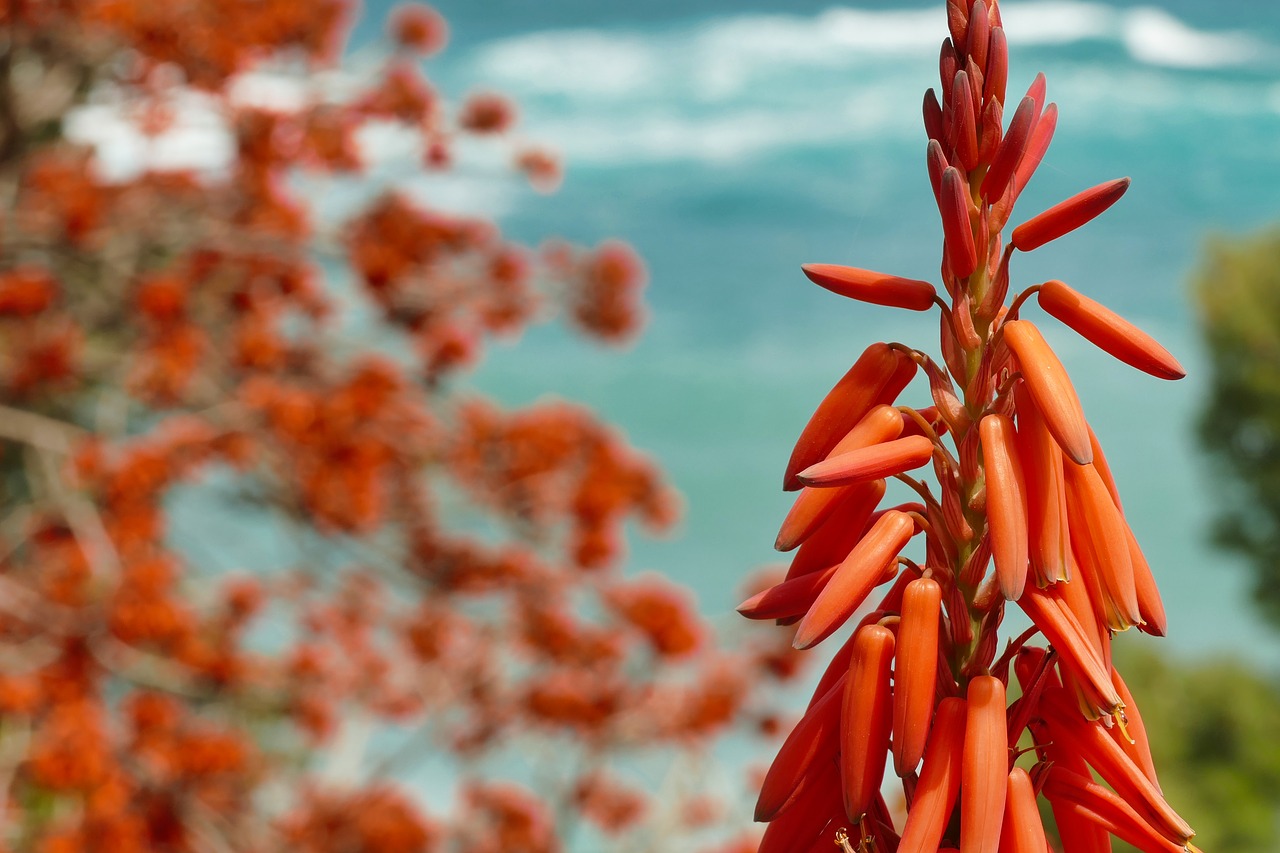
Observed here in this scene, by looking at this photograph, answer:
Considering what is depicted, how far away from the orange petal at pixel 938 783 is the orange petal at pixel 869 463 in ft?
0.66

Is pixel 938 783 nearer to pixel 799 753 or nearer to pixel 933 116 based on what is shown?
pixel 799 753

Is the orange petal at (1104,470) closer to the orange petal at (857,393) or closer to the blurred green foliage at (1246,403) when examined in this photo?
the orange petal at (857,393)

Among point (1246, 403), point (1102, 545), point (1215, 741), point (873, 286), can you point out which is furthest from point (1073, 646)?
point (1246, 403)

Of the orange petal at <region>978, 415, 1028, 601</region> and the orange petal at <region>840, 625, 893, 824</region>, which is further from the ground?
the orange petal at <region>978, 415, 1028, 601</region>

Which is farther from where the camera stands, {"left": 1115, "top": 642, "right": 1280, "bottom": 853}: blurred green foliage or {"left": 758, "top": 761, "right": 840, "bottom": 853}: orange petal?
{"left": 1115, "top": 642, "right": 1280, "bottom": 853}: blurred green foliage

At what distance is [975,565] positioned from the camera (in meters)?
0.98

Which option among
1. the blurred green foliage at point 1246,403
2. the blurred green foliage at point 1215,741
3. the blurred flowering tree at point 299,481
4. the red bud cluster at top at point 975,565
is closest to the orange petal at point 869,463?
the red bud cluster at top at point 975,565

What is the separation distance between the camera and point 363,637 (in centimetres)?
612

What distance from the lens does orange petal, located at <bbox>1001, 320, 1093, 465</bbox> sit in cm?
93

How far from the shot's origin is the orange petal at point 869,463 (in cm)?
95

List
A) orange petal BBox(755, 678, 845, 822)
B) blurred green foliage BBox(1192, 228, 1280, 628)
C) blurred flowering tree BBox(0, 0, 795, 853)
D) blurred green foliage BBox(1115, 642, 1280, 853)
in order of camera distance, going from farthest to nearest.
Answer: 1. blurred green foliage BBox(1192, 228, 1280, 628)
2. blurred green foliage BBox(1115, 642, 1280, 853)
3. blurred flowering tree BBox(0, 0, 795, 853)
4. orange petal BBox(755, 678, 845, 822)

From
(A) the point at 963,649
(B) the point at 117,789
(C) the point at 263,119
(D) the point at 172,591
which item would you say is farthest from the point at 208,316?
(A) the point at 963,649

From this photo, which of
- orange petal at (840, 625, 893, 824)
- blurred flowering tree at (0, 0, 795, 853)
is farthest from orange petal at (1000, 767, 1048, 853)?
blurred flowering tree at (0, 0, 795, 853)

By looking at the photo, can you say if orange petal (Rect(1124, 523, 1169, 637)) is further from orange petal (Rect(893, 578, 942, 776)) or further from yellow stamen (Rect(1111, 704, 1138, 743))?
orange petal (Rect(893, 578, 942, 776))
